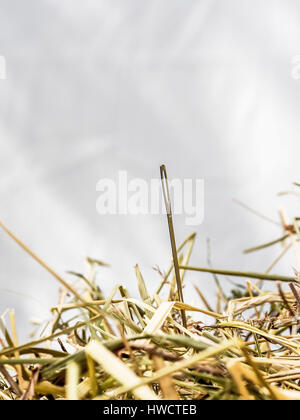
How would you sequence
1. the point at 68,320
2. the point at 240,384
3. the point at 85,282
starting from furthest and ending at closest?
the point at 85,282 < the point at 68,320 < the point at 240,384

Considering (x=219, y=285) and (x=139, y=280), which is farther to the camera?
(x=219, y=285)

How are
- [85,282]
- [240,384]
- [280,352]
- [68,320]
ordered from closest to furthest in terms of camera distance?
[240,384] → [280,352] → [68,320] → [85,282]

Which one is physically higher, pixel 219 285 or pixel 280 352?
pixel 219 285

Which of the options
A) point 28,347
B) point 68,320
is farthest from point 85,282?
point 28,347

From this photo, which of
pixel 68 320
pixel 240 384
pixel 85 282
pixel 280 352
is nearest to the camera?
pixel 240 384

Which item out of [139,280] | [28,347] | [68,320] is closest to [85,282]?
[68,320]

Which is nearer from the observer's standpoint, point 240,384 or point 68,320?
point 240,384

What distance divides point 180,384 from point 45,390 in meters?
0.07

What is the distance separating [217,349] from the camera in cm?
17
